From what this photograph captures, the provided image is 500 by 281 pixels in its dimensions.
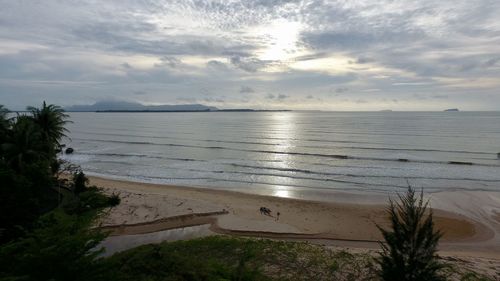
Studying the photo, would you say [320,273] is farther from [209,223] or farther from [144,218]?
[144,218]

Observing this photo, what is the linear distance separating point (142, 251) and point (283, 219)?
11864 mm

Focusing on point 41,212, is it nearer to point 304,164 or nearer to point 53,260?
point 53,260

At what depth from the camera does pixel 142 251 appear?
15.2m

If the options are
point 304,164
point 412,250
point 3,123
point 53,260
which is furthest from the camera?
point 304,164

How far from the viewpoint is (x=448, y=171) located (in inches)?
1618

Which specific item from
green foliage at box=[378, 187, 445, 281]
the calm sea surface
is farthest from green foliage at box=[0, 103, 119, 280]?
the calm sea surface

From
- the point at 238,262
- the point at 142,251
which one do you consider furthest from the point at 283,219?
the point at 142,251

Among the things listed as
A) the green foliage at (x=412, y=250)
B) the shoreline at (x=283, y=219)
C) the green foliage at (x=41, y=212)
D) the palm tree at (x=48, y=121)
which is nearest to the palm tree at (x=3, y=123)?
the green foliage at (x=41, y=212)

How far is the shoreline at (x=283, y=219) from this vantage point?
69.6 feet

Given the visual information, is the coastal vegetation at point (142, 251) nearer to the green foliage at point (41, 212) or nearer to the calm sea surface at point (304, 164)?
the green foliage at point (41, 212)

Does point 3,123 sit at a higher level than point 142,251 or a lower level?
higher

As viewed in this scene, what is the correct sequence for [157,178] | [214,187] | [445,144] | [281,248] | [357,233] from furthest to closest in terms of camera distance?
[445,144], [157,178], [214,187], [357,233], [281,248]

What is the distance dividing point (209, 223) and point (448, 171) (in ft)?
106

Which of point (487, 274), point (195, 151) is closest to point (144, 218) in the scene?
point (487, 274)
